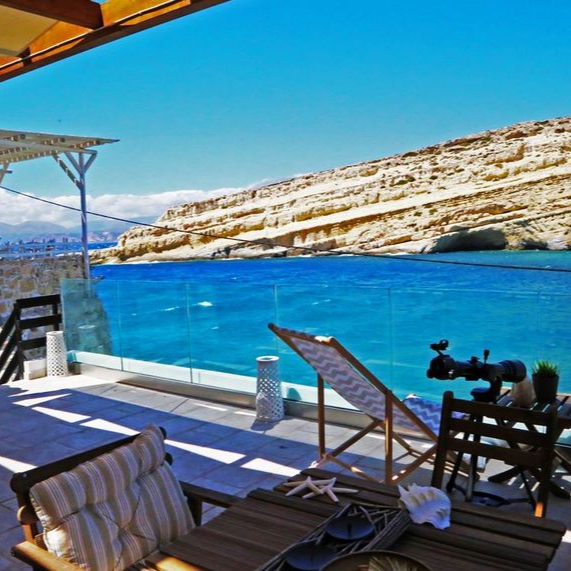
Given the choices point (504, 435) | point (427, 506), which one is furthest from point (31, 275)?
point (427, 506)

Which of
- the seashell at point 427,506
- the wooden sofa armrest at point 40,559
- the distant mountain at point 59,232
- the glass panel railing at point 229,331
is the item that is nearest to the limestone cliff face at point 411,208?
the distant mountain at point 59,232

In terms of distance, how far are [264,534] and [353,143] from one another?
4846cm

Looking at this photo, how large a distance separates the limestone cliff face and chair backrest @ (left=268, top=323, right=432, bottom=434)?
1193 inches

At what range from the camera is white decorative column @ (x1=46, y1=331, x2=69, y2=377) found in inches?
257

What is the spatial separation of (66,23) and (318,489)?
7.30 feet

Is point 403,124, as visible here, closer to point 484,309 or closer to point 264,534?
point 484,309

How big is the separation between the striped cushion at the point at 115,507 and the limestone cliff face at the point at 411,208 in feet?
104

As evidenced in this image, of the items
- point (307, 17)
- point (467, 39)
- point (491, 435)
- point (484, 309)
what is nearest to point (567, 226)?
point (467, 39)

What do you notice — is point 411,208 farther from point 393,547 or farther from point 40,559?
point 40,559

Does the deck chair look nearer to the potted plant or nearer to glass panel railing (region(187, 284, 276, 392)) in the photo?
the potted plant

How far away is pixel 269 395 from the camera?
491cm

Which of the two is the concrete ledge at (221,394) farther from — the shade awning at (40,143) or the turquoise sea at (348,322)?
the shade awning at (40,143)

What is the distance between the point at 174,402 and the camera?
5562 mm

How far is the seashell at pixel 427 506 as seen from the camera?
1.95 metres
